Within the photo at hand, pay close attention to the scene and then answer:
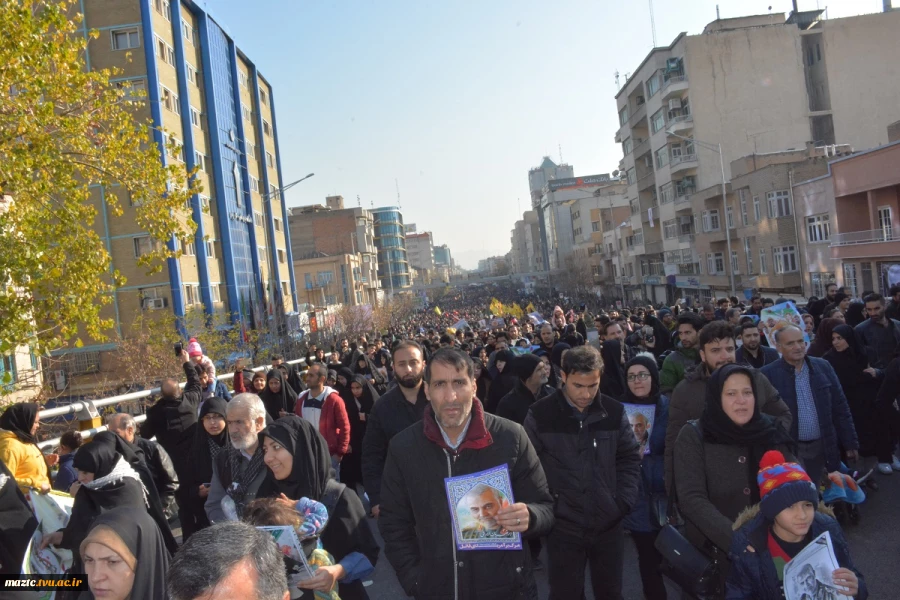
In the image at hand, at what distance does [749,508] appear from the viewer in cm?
366

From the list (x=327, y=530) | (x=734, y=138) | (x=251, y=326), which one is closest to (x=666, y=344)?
(x=327, y=530)

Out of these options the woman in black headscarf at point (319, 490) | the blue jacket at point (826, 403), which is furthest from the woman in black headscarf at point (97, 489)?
the blue jacket at point (826, 403)

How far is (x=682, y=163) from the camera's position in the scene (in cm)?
4809

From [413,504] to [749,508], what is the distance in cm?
169

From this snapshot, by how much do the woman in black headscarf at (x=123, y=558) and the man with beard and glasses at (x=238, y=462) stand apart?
2.86 feet

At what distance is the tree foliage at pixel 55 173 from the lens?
835cm

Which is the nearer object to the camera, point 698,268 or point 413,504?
point 413,504

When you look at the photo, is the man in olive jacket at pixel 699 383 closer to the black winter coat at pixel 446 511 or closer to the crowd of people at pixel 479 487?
the crowd of people at pixel 479 487

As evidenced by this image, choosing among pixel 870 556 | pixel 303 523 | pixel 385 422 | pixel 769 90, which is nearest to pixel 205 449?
pixel 385 422

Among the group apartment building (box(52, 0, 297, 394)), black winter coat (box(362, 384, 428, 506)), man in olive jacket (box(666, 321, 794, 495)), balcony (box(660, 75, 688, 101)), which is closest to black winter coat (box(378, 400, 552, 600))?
man in olive jacket (box(666, 321, 794, 495))

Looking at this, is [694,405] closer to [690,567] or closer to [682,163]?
[690,567]

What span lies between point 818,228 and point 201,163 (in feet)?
102

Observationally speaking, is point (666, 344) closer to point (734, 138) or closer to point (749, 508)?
point (749, 508)

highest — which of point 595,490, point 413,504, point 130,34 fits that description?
point 130,34
